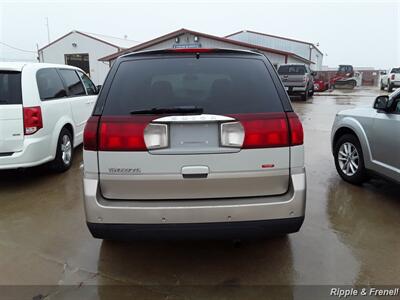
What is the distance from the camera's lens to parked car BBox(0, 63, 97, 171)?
4.54 meters

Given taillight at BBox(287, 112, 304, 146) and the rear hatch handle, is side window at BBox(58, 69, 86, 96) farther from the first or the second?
taillight at BBox(287, 112, 304, 146)

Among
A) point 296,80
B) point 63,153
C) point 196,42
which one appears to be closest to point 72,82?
point 63,153

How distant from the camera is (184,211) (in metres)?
2.41

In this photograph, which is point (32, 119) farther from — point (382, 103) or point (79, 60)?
point (79, 60)

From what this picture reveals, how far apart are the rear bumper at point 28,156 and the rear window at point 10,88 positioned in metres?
0.54

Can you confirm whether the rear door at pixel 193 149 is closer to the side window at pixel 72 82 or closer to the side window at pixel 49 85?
the side window at pixel 49 85

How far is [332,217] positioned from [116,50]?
Answer: 32.5m

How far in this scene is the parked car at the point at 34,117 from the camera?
4535 millimetres

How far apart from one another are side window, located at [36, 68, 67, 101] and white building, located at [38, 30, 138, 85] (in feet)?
94.6

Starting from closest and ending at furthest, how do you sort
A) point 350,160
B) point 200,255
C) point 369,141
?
point 200,255 → point 369,141 → point 350,160

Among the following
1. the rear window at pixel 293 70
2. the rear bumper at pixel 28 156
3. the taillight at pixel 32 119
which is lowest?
the rear bumper at pixel 28 156

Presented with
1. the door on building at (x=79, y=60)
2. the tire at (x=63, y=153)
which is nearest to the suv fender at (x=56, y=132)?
the tire at (x=63, y=153)

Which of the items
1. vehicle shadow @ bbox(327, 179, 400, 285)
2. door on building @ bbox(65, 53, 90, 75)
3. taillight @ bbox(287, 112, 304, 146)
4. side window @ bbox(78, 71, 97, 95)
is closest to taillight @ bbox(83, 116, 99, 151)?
taillight @ bbox(287, 112, 304, 146)

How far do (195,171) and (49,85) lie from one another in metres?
3.78
